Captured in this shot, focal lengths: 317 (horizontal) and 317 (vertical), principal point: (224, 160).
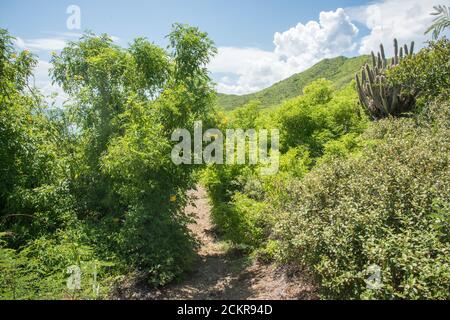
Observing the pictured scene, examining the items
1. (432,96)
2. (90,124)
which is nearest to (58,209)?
(90,124)

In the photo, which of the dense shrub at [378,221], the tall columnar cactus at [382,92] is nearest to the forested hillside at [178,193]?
the dense shrub at [378,221]

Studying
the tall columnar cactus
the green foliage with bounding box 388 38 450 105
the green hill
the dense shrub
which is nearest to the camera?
the dense shrub

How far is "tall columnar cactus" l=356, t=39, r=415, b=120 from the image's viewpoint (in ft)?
40.0

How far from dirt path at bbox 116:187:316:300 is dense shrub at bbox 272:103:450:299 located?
1.87 feet

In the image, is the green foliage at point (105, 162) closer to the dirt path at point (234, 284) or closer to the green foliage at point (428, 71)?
the dirt path at point (234, 284)

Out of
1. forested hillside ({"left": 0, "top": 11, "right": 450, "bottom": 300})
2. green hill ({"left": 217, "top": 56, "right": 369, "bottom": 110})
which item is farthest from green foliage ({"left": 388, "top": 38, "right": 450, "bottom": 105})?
green hill ({"left": 217, "top": 56, "right": 369, "bottom": 110})

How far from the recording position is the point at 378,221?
505 cm

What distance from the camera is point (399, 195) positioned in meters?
5.43

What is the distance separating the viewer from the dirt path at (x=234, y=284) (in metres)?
6.34

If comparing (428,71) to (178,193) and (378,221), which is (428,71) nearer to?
(378,221)

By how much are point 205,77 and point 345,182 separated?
4.48 m

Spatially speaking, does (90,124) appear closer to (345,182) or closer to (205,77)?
(205,77)

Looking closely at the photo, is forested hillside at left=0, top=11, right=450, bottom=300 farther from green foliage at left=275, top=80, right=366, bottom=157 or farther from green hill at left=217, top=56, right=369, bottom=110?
green hill at left=217, top=56, right=369, bottom=110

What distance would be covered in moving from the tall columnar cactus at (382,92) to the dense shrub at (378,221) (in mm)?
4937
